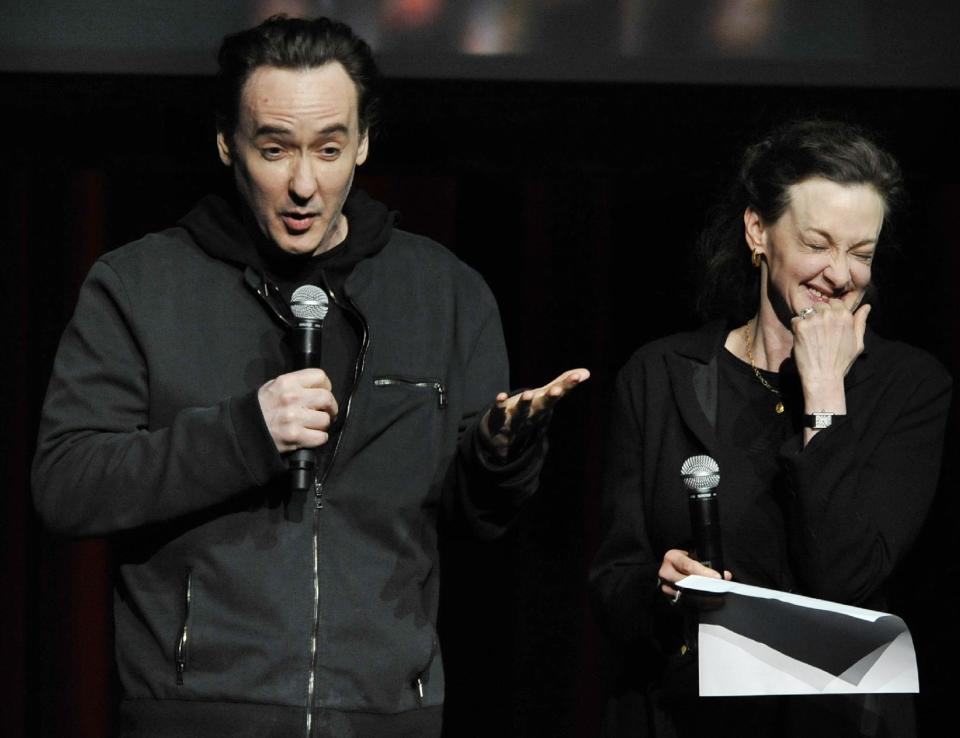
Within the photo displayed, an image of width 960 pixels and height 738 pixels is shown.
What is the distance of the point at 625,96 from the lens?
3385 millimetres

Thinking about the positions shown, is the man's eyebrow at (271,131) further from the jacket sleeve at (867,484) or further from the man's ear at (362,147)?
the jacket sleeve at (867,484)

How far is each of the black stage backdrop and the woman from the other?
3.77 feet

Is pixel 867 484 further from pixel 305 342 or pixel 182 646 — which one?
pixel 182 646

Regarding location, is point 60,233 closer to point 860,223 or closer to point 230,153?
point 230,153

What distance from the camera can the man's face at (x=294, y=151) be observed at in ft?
6.41

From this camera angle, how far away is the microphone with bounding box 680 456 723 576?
1.91 m

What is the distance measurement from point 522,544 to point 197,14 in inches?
62.7

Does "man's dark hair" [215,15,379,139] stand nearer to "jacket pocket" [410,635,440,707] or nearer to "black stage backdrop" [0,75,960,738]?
"jacket pocket" [410,635,440,707]

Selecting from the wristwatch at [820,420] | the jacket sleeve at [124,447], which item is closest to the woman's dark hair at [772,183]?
the wristwatch at [820,420]

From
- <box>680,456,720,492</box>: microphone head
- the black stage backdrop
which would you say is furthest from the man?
the black stage backdrop

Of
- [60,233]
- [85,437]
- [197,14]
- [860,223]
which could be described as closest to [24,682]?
[60,233]

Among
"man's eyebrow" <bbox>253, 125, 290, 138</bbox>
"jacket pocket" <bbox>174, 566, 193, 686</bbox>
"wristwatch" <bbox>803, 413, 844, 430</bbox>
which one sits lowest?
"jacket pocket" <bbox>174, 566, 193, 686</bbox>

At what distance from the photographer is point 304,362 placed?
1.77 m

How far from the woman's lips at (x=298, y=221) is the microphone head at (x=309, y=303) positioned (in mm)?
137
